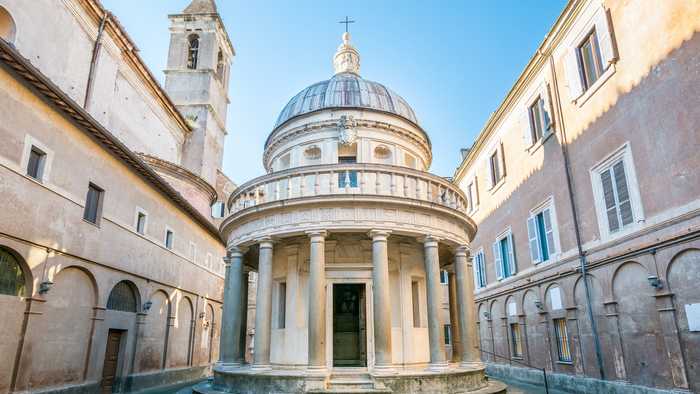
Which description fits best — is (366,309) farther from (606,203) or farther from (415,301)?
(606,203)

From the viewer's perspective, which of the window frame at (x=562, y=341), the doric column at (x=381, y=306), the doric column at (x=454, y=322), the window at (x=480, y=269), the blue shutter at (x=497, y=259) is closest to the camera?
the doric column at (x=381, y=306)

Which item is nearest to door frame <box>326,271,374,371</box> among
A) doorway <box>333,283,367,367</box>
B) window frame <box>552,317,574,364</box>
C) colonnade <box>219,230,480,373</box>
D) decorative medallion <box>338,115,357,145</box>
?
doorway <box>333,283,367,367</box>

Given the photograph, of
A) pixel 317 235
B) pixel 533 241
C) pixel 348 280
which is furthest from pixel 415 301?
pixel 533 241

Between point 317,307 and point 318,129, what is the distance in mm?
7903

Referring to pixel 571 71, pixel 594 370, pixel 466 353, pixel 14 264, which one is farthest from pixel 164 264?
pixel 571 71

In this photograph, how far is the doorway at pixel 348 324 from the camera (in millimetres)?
15328

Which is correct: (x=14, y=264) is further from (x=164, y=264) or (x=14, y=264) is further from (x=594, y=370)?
(x=594, y=370)

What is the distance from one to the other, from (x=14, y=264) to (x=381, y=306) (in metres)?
10.0

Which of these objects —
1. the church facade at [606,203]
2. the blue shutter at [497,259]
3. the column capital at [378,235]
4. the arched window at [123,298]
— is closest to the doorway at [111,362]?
the arched window at [123,298]

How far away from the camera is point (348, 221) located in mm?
12906

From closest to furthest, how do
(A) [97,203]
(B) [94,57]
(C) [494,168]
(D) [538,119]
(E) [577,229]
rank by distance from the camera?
(A) [97,203]
(E) [577,229]
(B) [94,57]
(D) [538,119]
(C) [494,168]

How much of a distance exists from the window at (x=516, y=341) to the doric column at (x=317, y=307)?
535 inches

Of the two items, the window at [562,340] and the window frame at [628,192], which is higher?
the window frame at [628,192]

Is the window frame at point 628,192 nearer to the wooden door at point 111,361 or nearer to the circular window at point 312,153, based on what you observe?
the circular window at point 312,153
